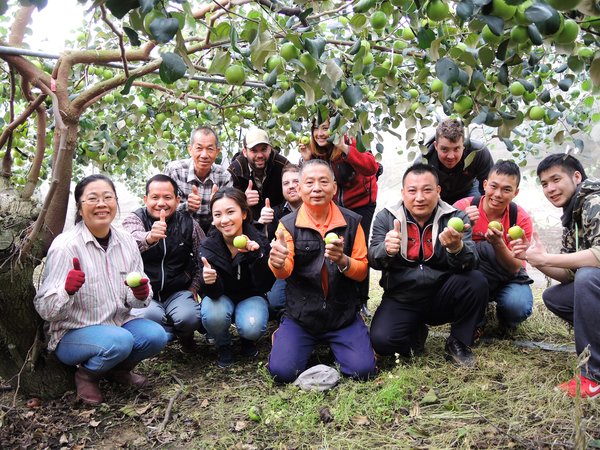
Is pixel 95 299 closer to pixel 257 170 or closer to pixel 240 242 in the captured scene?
pixel 240 242

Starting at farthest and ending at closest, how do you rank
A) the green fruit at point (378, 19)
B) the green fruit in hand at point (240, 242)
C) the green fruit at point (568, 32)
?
1. the green fruit in hand at point (240, 242)
2. the green fruit at point (378, 19)
3. the green fruit at point (568, 32)

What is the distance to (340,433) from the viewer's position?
6.90 feet

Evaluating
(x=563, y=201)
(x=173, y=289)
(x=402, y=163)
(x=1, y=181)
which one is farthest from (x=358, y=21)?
(x=402, y=163)

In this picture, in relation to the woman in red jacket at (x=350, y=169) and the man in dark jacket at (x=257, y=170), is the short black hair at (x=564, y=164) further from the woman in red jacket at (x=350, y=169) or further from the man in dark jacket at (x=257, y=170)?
the man in dark jacket at (x=257, y=170)

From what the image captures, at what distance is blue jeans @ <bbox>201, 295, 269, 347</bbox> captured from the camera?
293cm

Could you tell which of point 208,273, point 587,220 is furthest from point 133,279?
point 587,220

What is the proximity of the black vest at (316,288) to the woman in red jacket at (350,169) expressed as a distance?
0.99ft

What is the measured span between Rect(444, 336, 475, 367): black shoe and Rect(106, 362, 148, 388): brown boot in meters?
1.78

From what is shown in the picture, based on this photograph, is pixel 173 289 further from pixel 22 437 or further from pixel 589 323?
pixel 589 323

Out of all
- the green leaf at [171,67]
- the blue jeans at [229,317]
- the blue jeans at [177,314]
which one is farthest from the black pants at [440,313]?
the green leaf at [171,67]

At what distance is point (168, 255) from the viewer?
3.12 m

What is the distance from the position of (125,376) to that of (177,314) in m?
0.48

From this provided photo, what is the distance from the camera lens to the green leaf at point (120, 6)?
0.91m

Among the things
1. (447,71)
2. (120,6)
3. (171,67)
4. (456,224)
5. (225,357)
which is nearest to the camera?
(120,6)
